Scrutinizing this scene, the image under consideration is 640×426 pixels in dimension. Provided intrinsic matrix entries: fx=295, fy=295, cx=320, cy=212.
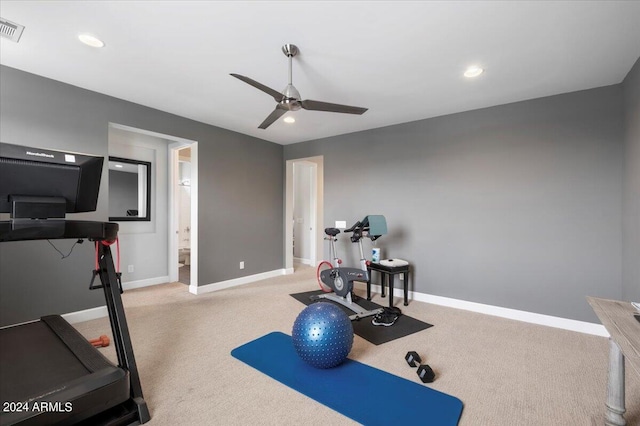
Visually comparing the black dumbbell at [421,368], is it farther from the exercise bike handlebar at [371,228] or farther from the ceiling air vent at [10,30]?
the ceiling air vent at [10,30]

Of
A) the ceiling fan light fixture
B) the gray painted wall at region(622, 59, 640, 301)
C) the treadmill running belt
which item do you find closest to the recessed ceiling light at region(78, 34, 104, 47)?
the ceiling fan light fixture

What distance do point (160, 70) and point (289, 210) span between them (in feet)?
11.1

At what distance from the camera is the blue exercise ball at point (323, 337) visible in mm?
2215

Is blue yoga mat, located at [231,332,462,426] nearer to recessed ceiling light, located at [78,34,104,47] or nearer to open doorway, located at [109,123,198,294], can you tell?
open doorway, located at [109,123,198,294]

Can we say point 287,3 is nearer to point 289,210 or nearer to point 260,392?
point 260,392

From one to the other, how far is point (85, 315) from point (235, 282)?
2.03 m

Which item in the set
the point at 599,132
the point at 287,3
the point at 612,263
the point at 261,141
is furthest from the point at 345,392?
the point at 261,141

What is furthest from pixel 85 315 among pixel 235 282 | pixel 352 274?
pixel 352 274

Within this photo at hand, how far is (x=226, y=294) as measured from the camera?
173 inches

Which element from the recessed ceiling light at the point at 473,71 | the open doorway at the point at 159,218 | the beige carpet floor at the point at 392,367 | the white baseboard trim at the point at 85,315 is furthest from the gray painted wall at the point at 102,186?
the recessed ceiling light at the point at 473,71

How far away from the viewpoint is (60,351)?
2.03 metres

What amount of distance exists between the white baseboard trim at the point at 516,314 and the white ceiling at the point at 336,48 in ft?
8.18

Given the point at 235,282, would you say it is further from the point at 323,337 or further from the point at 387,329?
the point at 323,337

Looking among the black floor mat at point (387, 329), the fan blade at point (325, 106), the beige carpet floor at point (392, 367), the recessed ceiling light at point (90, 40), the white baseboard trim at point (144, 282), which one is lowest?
the beige carpet floor at point (392, 367)
